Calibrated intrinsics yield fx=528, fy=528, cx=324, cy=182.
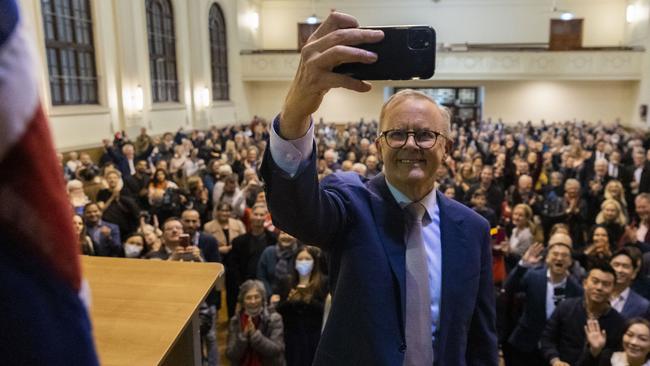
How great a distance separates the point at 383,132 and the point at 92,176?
6903mm

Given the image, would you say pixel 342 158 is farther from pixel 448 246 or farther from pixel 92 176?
pixel 448 246

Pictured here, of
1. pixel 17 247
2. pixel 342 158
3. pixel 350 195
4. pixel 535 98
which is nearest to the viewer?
pixel 17 247

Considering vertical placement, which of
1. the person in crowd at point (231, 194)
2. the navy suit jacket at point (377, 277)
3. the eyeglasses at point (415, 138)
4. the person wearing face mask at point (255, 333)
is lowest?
the person wearing face mask at point (255, 333)

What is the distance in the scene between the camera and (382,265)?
5.10 ft

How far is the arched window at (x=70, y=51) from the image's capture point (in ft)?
41.1

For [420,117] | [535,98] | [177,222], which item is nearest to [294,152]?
[420,117]

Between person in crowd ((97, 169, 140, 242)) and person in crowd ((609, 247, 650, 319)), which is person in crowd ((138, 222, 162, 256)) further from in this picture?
person in crowd ((609, 247, 650, 319))

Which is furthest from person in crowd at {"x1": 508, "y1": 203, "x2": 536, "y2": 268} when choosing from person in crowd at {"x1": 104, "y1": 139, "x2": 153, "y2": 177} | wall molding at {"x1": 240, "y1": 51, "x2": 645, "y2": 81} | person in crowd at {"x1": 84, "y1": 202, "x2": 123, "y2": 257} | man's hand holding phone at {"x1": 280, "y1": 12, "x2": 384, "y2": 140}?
wall molding at {"x1": 240, "y1": 51, "x2": 645, "y2": 81}

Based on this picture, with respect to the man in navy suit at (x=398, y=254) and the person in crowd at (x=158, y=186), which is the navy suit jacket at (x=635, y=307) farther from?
the person in crowd at (x=158, y=186)

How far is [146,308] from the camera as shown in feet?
4.62

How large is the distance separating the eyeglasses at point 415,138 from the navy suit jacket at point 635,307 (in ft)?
10.1

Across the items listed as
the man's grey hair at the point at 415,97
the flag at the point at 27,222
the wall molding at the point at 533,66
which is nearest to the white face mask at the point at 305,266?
the man's grey hair at the point at 415,97

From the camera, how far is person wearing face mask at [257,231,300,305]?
16.0 ft

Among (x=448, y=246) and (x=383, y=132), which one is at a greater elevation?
(x=383, y=132)
